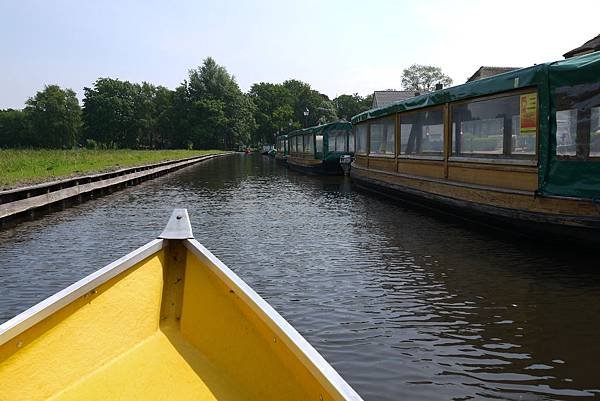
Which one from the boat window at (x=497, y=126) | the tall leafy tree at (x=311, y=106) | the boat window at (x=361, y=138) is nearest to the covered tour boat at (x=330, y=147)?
the boat window at (x=361, y=138)

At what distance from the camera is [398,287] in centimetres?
783

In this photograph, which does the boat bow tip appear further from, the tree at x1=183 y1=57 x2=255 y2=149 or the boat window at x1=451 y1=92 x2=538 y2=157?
the tree at x1=183 y1=57 x2=255 y2=149

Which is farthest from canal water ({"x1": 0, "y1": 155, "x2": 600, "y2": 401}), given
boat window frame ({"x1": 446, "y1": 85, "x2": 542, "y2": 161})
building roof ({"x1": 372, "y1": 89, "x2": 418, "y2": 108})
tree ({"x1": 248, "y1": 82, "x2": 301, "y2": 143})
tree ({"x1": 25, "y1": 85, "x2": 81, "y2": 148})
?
tree ({"x1": 25, "y1": 85, "x2": 81, "y2": 148})

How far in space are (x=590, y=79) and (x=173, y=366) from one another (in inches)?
327

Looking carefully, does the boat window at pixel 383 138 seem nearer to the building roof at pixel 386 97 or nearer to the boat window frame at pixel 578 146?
the boat window frame at pixel 578 146

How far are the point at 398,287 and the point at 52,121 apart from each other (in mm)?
117415

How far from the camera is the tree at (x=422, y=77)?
137625 mm

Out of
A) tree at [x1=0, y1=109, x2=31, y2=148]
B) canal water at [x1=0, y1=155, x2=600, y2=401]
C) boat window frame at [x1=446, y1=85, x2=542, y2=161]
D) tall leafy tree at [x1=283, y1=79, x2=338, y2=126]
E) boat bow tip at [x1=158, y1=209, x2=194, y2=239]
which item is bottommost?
canal water at [x1=0, y1=155, x2=600, y2=401]

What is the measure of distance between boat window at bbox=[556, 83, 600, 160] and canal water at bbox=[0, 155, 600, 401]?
1.81 metres

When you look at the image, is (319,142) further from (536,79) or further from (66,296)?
(66,296)

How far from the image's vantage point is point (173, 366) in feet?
13.3

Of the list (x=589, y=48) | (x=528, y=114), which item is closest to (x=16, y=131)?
(x=589, y=48)

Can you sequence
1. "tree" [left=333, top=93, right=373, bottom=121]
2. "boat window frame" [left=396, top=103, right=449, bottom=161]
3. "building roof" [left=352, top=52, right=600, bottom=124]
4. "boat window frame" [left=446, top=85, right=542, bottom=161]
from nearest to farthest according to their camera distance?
"building roof" [left=352, top=52, right=600, bottom=124] → "boat window frame" [left=446, top=85, right=542, bottom=161] → "boat window frame" [left=396, top=103, right=449, bottom=161] → "tree" [left=333, top=93, right=373, bottom=121]

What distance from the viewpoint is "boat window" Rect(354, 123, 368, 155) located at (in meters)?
23.5
